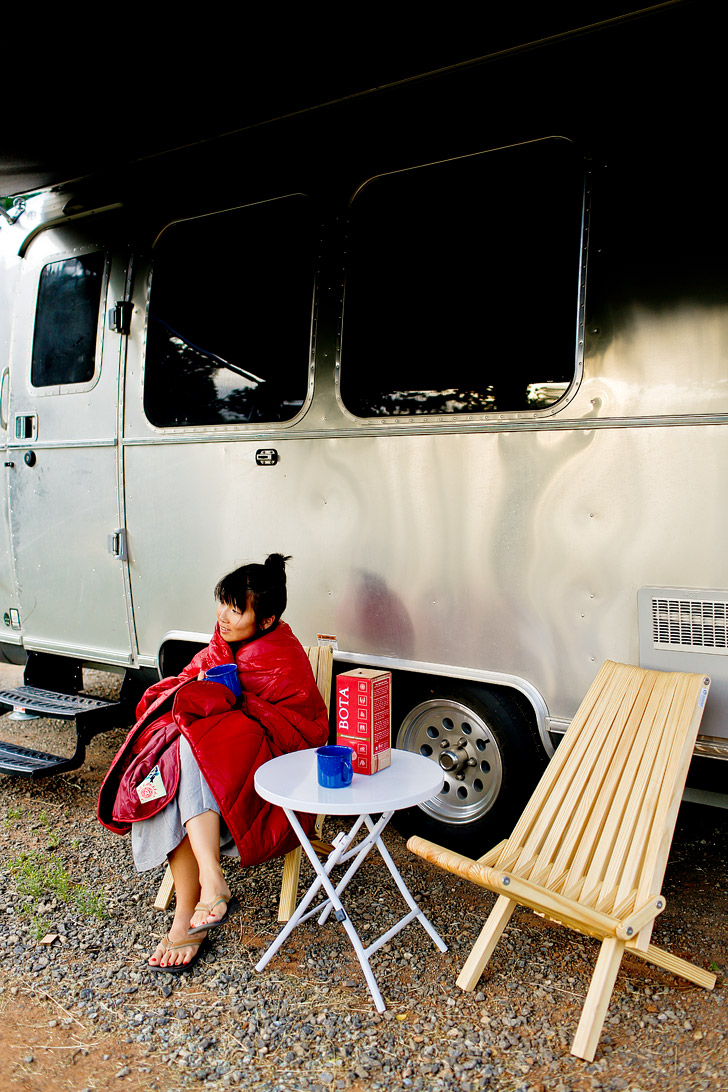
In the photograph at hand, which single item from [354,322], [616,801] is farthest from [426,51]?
[616,801]

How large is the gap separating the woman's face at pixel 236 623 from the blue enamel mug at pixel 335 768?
2.08 ft

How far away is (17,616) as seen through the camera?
4.83 meters

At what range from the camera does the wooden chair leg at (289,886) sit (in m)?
3.00

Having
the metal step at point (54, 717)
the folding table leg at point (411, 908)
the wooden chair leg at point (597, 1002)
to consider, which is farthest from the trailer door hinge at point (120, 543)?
the wooden chair leg at point (597, 1002)

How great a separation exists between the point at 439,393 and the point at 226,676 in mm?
1356

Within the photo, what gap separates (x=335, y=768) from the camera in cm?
262

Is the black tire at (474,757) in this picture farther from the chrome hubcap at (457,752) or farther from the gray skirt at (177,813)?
the gray skirt at (177,813)

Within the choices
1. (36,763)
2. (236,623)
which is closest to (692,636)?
(236,623)

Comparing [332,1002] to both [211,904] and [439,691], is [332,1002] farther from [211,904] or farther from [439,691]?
[439,691]

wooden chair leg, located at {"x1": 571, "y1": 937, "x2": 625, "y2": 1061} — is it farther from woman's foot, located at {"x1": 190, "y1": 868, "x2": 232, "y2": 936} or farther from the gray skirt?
the gray skirt

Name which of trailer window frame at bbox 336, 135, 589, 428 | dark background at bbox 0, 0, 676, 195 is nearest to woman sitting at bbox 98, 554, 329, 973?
trailer window frame at bbox 336, 135, 589, 428

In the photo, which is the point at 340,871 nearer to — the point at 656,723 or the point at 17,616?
the point at 656,723

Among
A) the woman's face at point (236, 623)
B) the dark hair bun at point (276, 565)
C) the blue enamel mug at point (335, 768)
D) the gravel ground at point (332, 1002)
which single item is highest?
the dark hair bun at point (276, 565)

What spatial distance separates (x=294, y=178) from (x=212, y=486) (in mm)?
1397
